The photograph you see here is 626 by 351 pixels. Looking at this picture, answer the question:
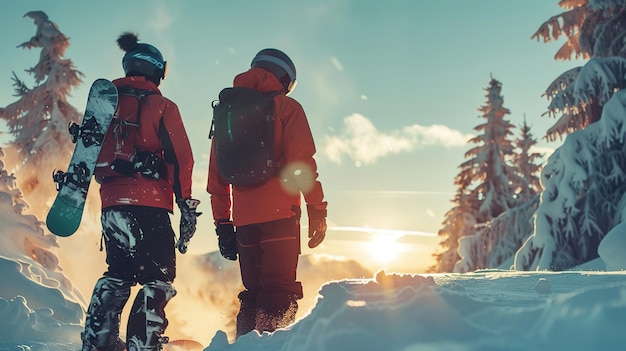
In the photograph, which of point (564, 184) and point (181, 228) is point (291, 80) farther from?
point (564, 184)

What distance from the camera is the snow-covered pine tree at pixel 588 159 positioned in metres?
11.4

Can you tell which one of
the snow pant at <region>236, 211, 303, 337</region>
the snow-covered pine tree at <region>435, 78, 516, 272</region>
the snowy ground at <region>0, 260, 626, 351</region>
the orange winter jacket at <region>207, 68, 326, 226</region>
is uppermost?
the snow-covered pine tree at <region>435, 78, 516, 272</region>

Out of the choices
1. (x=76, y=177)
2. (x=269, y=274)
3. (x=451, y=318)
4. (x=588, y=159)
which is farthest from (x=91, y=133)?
(x=588, y=159)

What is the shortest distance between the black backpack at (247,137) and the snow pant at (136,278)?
0.72 metres

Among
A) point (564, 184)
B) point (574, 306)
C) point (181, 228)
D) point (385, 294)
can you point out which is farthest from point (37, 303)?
point (564, 184)

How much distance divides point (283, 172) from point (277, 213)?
35cm

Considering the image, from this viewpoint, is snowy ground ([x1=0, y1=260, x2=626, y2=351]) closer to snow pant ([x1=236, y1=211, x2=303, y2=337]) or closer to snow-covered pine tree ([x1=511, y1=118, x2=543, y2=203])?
snow pant ([x1=236, y1=211, x2=303, y2=337])

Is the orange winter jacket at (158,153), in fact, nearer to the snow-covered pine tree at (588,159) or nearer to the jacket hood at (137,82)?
the jacket hood at (137,82)

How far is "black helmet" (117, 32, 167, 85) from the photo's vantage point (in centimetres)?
453

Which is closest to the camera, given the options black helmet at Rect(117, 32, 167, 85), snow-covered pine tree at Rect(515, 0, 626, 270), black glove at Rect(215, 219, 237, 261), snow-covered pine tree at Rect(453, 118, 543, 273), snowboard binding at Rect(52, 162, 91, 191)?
snowboard binding at Rect(52, 162, 91, 191)

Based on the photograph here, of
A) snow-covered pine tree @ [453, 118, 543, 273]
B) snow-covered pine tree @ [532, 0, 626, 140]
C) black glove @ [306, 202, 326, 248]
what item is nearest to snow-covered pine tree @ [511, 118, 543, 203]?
snow-covered pine tree @ [453, 118, 543, 273]

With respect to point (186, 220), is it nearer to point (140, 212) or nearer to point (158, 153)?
point (140, 212)

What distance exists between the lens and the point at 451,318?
216cm

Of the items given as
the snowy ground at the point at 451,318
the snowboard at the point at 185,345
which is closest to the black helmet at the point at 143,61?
the snowboard at the point at 185,345
